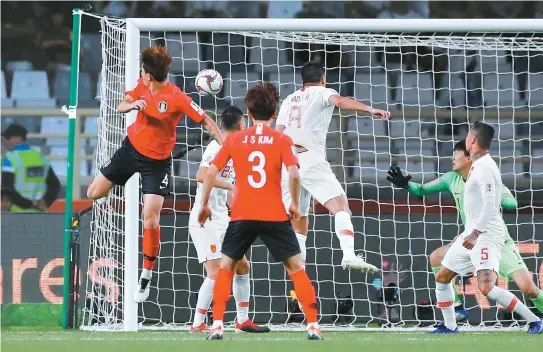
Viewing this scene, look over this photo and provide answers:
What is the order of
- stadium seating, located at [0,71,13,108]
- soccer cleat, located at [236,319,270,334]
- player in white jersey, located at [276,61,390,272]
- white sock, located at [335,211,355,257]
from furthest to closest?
stadium seating, located at [0,71,13,108] < soccer cleat, located at [236,319,270,334] < player in white jersey, located at [276,61,390,272] < white sock, located at [335,211,355,257]

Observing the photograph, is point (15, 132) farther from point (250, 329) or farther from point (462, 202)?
point (462, 202)

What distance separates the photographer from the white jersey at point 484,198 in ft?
28.0

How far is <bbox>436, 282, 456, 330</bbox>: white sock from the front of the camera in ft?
A: 29.8

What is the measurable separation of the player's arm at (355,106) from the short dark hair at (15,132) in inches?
276

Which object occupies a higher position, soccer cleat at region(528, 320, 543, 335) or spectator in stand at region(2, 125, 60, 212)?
spectator in stand at region(2, 125, 60, 212)

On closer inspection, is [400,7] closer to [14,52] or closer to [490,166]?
[14,52]

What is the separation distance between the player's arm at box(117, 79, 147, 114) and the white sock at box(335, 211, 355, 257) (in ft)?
6.09

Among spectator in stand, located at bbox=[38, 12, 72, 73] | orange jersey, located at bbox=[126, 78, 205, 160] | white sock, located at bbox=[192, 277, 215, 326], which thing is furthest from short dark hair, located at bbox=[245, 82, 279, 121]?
spectator in stand, located at bbox=[38, 12, 72, 73]

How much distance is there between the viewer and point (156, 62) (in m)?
8.52

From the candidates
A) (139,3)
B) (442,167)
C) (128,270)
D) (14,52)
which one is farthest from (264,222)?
(14,52)

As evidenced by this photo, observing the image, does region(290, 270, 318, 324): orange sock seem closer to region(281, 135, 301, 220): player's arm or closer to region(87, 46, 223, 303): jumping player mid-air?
region(281, 135, 301, 220): player's arm

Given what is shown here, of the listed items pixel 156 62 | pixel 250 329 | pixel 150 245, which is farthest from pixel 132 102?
pixel 250 329

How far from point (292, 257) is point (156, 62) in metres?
2.43

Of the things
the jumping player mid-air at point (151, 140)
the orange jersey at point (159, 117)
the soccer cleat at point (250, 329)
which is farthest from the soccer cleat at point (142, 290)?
the orange jersey at point (159, 117)
